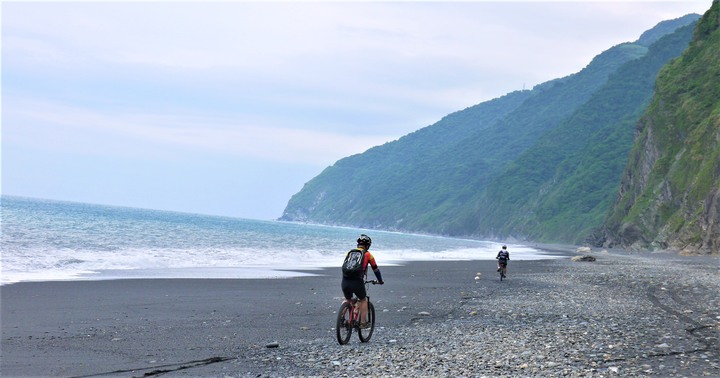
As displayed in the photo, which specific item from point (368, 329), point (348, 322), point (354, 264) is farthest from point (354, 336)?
point (354, 264)

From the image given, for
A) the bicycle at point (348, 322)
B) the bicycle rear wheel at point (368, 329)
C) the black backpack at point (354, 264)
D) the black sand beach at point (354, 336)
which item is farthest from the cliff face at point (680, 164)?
the black backpack at point (354, 264)

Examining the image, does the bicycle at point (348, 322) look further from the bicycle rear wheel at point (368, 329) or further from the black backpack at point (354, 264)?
the black backpack at point (354, 264)

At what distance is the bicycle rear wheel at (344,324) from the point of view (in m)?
15.2

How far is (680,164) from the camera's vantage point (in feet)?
281

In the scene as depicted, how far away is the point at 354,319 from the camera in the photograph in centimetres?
1542

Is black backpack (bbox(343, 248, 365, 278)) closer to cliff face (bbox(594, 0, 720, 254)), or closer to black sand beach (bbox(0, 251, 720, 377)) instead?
black sand beach (bbox(0, 251, 720, 377))

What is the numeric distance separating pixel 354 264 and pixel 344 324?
4.44ft

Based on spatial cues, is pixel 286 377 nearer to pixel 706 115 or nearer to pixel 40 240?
pixel 40 240

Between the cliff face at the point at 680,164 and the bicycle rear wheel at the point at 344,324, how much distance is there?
193 feet

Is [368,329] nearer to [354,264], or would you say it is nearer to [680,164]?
[354,264]

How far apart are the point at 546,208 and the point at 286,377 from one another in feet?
594

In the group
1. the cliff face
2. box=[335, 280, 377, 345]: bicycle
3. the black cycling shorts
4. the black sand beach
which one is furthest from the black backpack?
the cliff face

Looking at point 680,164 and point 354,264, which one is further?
point 680,164

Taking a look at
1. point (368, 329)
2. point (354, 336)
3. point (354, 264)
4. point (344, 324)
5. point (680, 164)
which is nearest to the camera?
point (344, 324)
